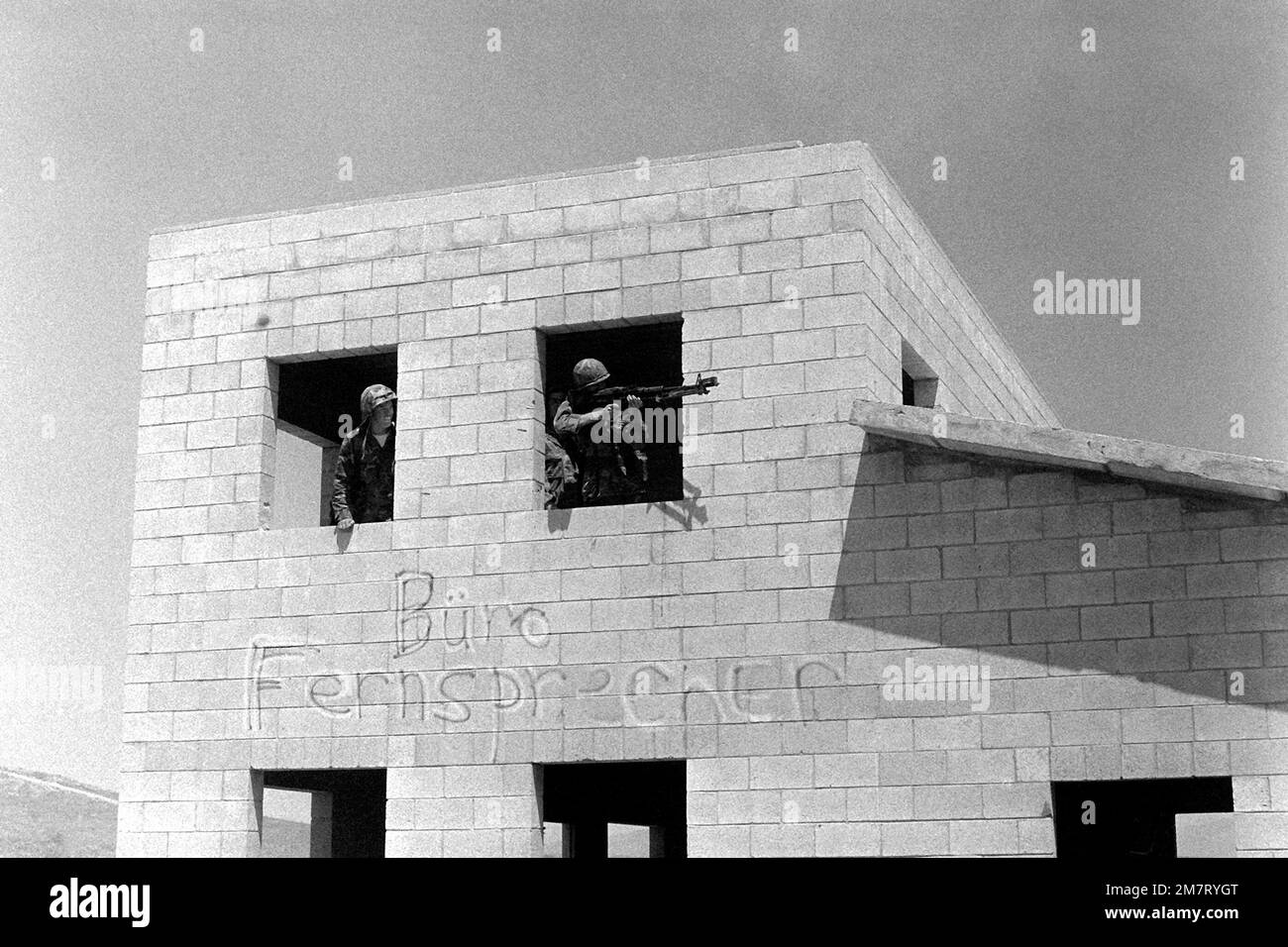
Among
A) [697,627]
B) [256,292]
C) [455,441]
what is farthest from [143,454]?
[697,627]

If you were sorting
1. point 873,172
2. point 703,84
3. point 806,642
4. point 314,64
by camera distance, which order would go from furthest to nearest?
point 314,64 < point 703,84 < point 873,172 < point 806,642

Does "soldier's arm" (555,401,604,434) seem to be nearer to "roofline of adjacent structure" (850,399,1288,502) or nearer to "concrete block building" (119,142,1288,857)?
"concrete block building" (119,142,1288,857)

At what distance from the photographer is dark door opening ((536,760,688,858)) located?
2127 centimetres

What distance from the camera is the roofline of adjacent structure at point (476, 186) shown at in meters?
16.9

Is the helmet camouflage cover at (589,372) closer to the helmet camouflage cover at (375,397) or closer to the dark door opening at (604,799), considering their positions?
the helmet camouflage cover at (375,397)

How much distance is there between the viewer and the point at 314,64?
834 inches

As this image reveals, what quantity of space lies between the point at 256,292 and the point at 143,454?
7.31 feet

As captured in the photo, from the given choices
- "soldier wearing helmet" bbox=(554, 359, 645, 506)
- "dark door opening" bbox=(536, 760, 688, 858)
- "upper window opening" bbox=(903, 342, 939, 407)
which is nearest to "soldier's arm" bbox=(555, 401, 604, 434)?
"soldier wearing helmet" bbox=(554, 359, 645, 506)

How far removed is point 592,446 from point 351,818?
9763 millimetres

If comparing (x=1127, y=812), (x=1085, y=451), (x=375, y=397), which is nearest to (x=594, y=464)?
(x=375, y=397)

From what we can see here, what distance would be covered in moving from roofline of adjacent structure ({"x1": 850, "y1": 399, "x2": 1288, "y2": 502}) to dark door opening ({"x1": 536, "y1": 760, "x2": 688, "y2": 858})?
6.00 metres

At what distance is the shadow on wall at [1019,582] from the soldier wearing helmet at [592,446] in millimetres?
2669
